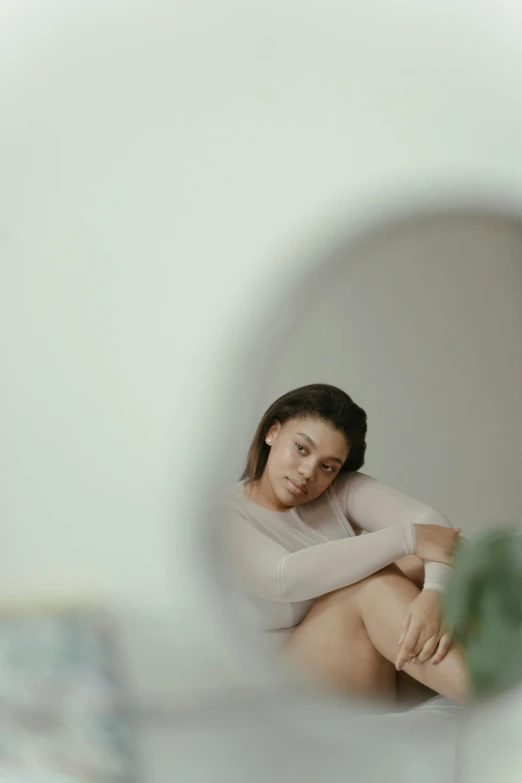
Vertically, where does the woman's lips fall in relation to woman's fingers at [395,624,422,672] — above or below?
above

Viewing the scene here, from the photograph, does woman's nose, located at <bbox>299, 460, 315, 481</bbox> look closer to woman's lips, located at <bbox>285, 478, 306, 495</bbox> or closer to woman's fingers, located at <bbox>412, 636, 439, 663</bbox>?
woman's lips, located at <bbox>285, 478, 306, 495</bbox>

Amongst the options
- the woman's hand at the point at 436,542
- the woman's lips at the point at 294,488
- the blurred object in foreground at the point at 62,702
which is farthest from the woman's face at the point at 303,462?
the blurred object in foreground at the point at 62,702

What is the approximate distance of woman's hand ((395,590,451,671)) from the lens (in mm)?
882

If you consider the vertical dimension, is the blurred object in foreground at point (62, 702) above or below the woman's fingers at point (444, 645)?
below

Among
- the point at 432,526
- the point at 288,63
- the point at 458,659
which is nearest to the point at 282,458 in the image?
the point at 432,526

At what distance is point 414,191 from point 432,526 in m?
0.39

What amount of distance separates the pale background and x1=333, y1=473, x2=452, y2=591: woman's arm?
0.11 m

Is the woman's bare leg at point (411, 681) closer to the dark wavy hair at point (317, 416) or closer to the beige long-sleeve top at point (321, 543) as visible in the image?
the beige long-sleeve top at point (321, 543)

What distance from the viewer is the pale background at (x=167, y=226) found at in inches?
35.8

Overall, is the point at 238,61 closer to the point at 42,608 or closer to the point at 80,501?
the point at 80,501

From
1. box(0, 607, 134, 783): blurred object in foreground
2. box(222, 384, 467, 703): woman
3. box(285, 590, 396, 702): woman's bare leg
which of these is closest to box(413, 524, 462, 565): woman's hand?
box(222, 384, 467, 703): woman

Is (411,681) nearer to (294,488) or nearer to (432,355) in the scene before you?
(294,488)

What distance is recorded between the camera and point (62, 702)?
37.9 inches

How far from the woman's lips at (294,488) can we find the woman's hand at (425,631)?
0.17m
